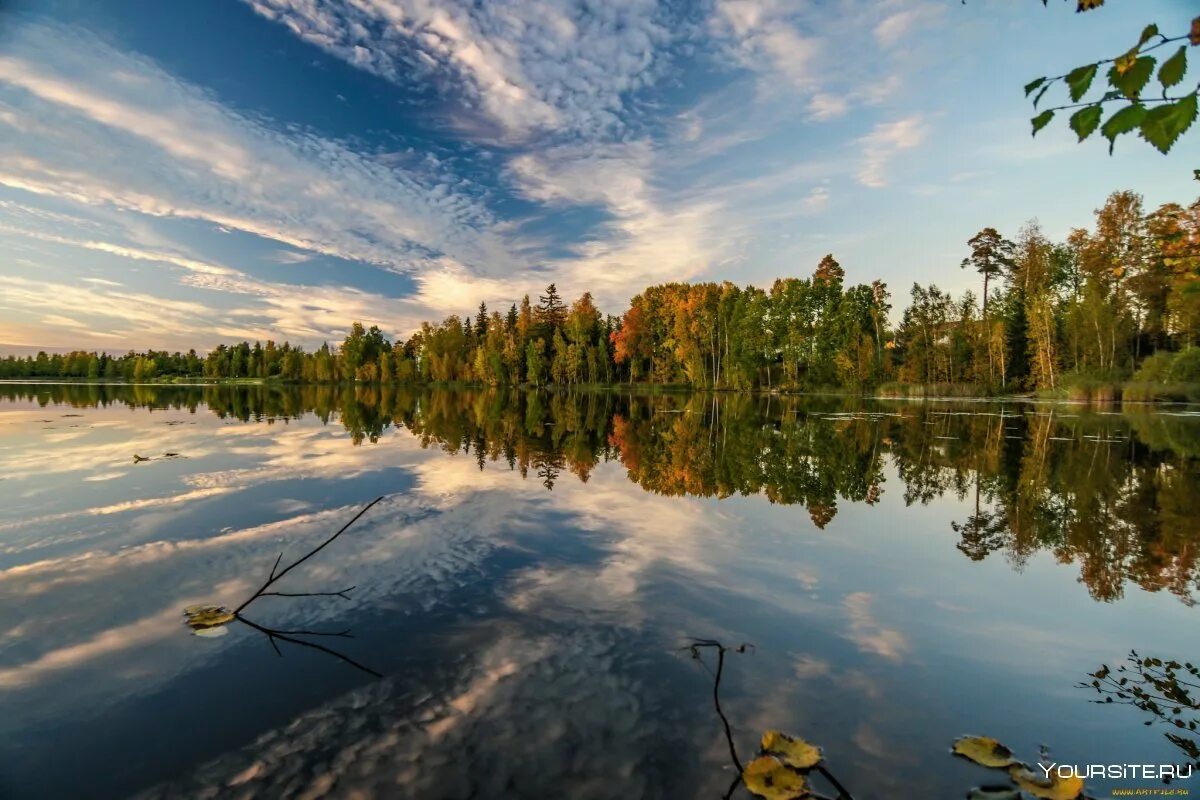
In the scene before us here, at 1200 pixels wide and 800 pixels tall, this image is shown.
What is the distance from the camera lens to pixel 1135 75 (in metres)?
2.02

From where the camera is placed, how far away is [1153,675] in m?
4.89

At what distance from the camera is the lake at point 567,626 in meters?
3.69

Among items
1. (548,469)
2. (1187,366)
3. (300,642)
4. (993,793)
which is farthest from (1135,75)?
(1187,366)

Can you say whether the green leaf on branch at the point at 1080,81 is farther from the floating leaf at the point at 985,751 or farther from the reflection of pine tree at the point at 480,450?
the reflection of pine tree at the point at 480,450

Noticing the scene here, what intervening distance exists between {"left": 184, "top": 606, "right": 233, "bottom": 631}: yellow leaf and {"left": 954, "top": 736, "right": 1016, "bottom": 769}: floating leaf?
260 inches

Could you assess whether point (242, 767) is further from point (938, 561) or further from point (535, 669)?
point (938, 561)

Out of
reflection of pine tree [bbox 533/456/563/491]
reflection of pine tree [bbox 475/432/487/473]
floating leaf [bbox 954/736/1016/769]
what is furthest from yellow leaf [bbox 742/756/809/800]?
reflection of pine tree [bbox 475/432/487/473]

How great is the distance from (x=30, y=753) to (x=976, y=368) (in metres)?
76.2

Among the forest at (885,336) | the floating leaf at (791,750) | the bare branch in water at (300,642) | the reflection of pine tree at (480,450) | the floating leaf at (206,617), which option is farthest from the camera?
the forest at (885,336)

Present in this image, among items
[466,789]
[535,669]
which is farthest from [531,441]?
[466,789]

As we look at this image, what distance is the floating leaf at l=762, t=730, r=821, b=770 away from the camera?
3543 millimetres

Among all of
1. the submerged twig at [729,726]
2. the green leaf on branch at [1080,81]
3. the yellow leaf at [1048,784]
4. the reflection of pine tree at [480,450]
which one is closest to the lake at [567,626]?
the submerged twig at [729,726]

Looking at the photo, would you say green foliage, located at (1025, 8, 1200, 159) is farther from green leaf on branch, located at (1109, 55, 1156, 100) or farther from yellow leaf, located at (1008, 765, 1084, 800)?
yellow leaf, located at (1008, 765, 1084, 800)

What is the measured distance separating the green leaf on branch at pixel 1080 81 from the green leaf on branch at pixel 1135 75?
0.09m
